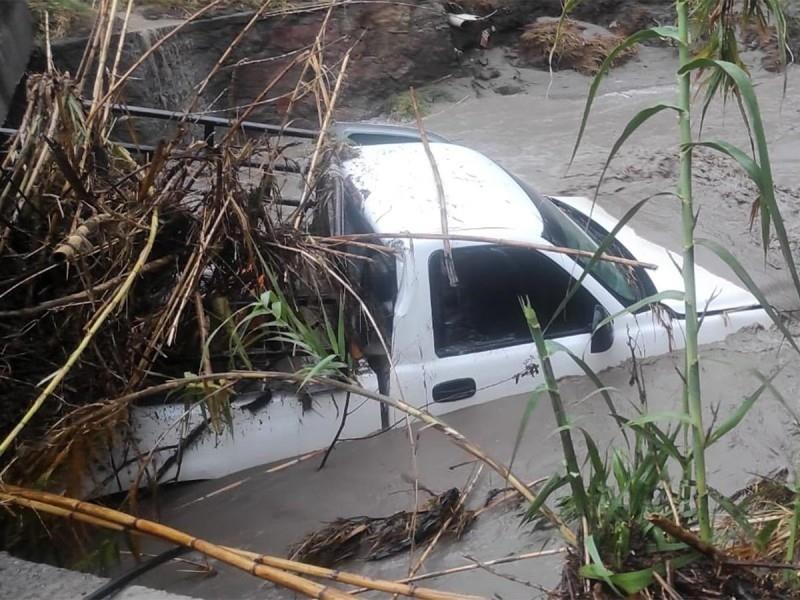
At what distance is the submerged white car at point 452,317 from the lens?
3.88 metres

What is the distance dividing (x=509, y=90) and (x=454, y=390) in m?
8.22

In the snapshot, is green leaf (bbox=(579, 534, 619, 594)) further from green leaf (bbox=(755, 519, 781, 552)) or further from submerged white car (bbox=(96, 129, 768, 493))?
submerged white car (bbox=(96, 129, 768, 493))

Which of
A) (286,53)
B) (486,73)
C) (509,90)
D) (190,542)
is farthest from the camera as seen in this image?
(486,73)

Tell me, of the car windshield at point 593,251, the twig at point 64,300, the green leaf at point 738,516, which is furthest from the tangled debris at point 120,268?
the green leaf at point 738,516

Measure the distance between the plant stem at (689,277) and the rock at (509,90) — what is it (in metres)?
9.46

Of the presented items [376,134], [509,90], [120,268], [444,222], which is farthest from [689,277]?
[509,90]

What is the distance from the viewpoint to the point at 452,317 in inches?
160

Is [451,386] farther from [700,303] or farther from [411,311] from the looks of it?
[700,303]

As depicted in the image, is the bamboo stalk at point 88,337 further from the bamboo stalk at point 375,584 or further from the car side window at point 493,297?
the car side window at point 493,297

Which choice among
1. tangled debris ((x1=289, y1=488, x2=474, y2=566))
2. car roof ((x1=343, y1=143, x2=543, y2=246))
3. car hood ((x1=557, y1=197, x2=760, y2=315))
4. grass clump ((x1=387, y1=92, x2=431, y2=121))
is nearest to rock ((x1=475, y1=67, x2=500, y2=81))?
grass clump ((x1=387, y1=92, x2=431, y2=121))

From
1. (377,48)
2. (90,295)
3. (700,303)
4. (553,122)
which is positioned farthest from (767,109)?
(90,295)

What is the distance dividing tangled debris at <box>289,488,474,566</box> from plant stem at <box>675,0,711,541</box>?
1.33 m

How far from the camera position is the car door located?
13.1 ft

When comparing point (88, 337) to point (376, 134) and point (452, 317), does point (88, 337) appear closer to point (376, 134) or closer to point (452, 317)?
point (452, 317)
